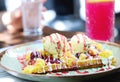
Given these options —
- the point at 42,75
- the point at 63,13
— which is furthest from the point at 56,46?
the point at 63,13

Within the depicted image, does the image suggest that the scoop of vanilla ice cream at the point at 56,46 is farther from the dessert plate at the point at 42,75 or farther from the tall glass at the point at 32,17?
the tall glass at the point at 32,17

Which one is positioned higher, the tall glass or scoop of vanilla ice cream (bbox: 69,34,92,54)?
the tall glass

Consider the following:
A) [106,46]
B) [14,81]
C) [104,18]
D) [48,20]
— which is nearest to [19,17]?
[104,18]

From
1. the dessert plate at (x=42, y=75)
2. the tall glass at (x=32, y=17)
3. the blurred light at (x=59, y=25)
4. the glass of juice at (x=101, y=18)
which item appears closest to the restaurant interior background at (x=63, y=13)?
the blurred light at (x=59, y=25)

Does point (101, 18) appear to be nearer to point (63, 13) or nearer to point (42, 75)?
point (42, 75)

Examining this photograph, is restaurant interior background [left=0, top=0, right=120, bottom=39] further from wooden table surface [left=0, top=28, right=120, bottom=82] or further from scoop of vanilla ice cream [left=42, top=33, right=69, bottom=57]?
scoop of vanilla ice cream [left=42, top=33, right=69, bottom=57]

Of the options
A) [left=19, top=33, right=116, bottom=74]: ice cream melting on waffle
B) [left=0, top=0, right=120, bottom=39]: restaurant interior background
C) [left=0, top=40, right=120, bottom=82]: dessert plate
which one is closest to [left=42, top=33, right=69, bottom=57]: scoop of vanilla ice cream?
[left=19, top=33, right=116, bottom=74]: ice cream melting on waffle
